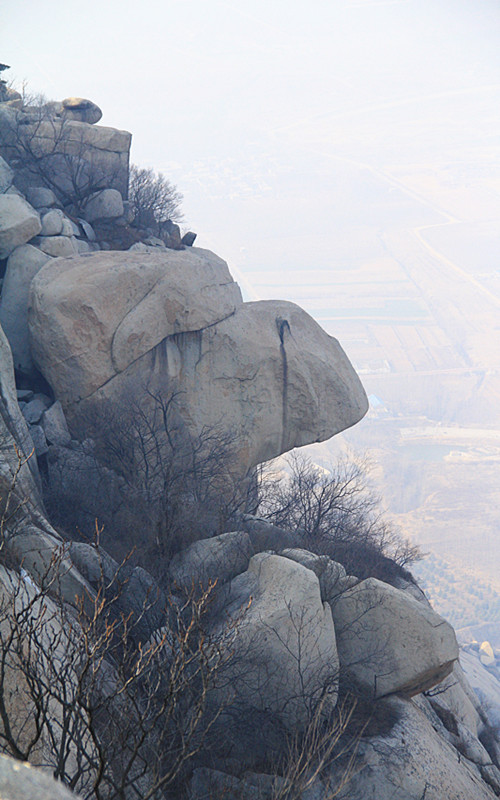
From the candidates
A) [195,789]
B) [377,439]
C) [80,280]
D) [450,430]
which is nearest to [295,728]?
[195,789]

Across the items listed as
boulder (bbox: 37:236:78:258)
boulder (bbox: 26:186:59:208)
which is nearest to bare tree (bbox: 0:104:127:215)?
boulder (bbox: 26:186:59:208)

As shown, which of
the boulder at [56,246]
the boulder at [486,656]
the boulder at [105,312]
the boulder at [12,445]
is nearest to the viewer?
the boulder at [12,445]

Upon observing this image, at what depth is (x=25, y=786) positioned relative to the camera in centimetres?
335

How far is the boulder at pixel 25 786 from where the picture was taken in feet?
10.8

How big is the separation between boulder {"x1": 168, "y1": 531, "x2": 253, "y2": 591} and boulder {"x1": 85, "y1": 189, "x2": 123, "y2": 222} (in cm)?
1572

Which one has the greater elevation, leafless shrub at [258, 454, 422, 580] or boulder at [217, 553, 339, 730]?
boulder at [217, 553, 339, 730]

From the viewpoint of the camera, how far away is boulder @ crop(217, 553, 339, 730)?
14.3 metres

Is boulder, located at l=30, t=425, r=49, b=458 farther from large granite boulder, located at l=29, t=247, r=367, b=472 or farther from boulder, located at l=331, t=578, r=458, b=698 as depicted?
boulder, located at l=331, t=578, r=458, b=698

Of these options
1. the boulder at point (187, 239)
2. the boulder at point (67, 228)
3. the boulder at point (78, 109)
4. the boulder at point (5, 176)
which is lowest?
the boulder at point (187, 239)

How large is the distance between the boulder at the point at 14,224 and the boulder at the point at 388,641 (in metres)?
16.4

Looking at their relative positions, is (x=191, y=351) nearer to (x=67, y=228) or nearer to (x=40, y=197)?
(x=67, y=228)

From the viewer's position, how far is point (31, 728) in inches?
382

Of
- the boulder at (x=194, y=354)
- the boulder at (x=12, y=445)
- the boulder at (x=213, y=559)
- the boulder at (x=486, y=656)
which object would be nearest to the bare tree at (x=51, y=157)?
the boulder at (x=194, y=354)

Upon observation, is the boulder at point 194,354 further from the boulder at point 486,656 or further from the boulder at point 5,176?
the boulder at point 486,656
